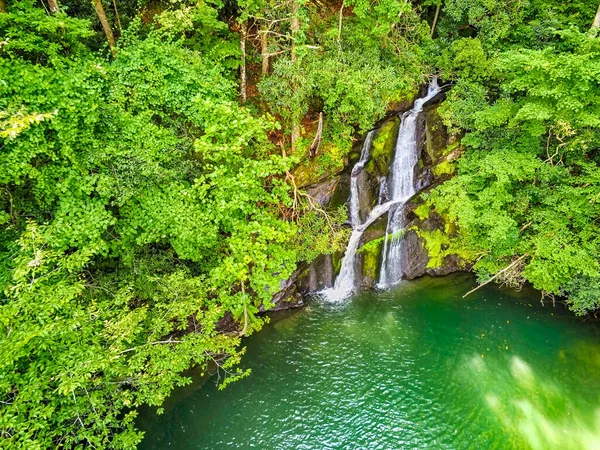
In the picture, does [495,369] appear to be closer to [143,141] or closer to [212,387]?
[212,387]

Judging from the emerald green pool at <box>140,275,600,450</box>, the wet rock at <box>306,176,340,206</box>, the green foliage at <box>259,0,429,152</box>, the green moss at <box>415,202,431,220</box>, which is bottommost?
the emerald green pool at <box>140,275,600,450</box>

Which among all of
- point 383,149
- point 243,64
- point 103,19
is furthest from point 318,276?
point 103,19

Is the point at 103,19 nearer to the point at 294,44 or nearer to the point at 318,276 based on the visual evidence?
the point at 294,44

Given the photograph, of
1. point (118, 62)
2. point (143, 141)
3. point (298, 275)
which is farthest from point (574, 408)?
point (118, 62)

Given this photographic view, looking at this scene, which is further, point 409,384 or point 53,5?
point 409,384

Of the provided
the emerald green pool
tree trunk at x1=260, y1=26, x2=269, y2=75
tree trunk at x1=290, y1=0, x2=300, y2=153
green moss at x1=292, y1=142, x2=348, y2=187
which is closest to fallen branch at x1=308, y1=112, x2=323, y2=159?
green moss at x1=292, y1=142, x2=348, y2=187

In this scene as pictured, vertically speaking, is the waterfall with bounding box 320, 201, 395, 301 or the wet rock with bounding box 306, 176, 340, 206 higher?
the wet rock with bounding box 306, 176, 340, 206

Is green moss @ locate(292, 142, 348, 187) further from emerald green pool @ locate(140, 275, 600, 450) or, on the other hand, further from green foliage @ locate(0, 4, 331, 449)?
emerald green pool @ locate(140, 275, 600, 450)
